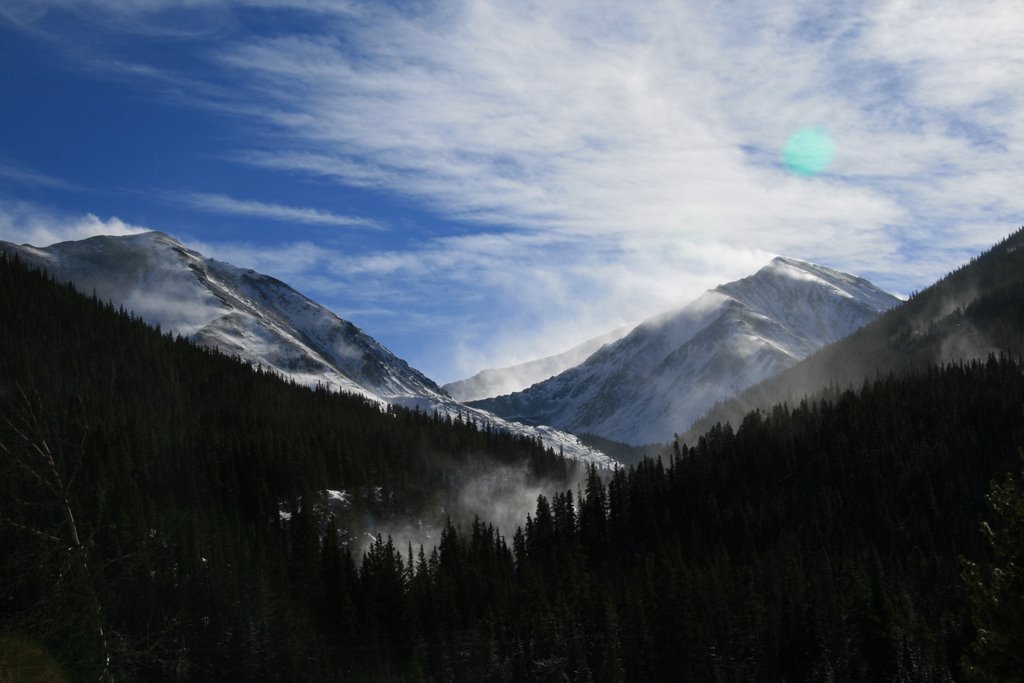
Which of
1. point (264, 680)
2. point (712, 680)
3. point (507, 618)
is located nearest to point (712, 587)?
point (712, 680)

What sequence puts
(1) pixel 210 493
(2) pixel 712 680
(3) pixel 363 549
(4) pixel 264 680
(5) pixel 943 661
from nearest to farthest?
(5) pixel 943 661 → (2) pixel 712 680 → (4) pixel 264 680 → (1) pixel 210 493 → (3) pixel 363 549

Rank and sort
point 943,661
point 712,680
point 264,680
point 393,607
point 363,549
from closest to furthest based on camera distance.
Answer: point 943,661 < point 712,680 < point 264,680 < point 393,607 < point 363,549

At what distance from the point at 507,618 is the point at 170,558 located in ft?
174

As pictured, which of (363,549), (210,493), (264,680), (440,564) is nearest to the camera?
(264,680)

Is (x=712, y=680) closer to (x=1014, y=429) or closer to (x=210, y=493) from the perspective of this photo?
(x=210, y=493)

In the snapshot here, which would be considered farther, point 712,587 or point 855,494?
point 855,494

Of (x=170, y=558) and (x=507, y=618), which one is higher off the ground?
(x=170, y=558)

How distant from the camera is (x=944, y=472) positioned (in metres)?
189

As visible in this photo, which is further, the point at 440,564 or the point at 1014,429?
the point at 1014,429

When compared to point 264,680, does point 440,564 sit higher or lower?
higher

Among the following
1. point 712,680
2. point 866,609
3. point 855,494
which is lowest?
point 712,680

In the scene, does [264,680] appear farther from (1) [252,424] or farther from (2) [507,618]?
(1) [252,424]

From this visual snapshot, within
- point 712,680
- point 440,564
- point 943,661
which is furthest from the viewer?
point 440,564

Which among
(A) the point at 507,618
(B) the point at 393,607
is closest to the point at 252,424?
(B) the point at 393,607
